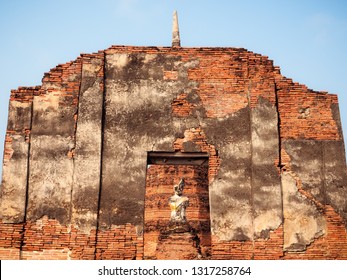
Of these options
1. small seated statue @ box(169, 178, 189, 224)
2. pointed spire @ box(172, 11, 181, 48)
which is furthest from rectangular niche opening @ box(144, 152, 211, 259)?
pointed spire @ box(172, 11, 181, 48)

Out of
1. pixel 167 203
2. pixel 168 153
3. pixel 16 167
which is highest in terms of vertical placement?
pixel 167 203

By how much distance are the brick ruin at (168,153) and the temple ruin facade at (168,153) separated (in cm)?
2

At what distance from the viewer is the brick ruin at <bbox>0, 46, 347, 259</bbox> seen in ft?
28.1

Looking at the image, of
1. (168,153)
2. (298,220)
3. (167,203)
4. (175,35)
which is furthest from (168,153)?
(167,203)

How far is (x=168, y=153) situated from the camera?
8.96 metres

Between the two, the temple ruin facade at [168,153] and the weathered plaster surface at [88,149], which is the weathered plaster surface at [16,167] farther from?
the weathered plaster surface at [88,149]

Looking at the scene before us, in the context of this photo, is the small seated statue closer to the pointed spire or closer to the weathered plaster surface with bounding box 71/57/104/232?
the weathered plaster surface with bounding box 71/57/104/232

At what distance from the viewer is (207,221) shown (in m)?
13.7

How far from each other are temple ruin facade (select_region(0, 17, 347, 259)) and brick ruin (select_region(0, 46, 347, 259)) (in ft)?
0.05

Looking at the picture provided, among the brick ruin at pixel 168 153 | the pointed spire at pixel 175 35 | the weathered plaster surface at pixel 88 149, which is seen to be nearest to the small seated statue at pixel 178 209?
the brick ruin at pixel 168 153

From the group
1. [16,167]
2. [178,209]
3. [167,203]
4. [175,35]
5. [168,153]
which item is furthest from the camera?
[167,203]

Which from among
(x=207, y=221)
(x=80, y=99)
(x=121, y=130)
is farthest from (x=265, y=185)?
(x=207, y=221)

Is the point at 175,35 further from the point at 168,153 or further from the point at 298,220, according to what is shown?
the point at 298,220

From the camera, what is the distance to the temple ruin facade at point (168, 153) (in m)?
8.57
